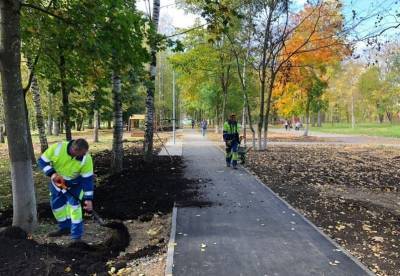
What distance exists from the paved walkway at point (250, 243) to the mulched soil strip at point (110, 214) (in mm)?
605

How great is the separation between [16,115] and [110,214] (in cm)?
264

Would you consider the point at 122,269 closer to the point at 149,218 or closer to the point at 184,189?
the point at 149,218

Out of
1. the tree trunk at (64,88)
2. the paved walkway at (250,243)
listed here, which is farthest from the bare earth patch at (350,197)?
the tree trunk at (64,88)

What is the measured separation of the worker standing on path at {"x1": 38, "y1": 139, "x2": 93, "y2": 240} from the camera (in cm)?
634

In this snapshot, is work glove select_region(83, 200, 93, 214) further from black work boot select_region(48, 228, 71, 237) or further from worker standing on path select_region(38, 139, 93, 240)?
black work boot select_region(48, 228, 71, 237)

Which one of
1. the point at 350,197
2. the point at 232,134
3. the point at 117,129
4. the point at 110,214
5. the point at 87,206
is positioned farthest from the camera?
the point at 232,134

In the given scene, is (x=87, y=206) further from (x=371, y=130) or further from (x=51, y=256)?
(x=371, y=130)

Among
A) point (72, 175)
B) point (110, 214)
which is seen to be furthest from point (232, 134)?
point (72, 175)

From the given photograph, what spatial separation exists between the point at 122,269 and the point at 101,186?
6166 millimetres

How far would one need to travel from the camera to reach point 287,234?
696cm

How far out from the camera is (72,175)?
21.5 ft

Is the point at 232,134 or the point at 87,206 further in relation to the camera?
the point at 232,134

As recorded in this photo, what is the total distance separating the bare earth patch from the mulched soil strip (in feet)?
8.46

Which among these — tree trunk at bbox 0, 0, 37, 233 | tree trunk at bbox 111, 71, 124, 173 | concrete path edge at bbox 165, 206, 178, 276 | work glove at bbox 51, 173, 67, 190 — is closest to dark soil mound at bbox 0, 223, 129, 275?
tree trunk at bbox 0, 0, 37, 233
